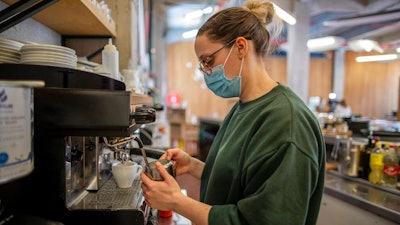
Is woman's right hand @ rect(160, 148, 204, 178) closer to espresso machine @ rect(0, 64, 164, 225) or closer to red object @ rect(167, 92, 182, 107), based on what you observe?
espresso machine @ rect(0, 64, 164, 225)

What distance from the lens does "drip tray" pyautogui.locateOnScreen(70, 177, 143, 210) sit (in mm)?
883

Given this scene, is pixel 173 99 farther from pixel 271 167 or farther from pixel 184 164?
pixel 271 167

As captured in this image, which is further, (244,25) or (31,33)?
(31,33)

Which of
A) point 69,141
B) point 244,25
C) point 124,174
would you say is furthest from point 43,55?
point 244,25

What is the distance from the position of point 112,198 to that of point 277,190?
0.58 metres

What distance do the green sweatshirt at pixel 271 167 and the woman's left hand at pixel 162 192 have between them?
0.39 feet

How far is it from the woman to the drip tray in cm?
13

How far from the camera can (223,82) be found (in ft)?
3.22

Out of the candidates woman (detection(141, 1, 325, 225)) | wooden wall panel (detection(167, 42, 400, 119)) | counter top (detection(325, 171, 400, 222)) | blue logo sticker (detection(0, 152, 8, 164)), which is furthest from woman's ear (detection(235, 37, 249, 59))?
wooden wall panel (detection(167, 42, 400, 119))

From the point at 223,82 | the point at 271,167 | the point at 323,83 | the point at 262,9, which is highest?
the point at 323,83

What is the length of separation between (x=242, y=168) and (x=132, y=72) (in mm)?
1028

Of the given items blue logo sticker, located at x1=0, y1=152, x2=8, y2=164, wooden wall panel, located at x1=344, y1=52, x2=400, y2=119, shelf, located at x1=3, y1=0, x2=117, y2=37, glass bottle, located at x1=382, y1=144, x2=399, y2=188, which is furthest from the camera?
wooden wall panel, located at x1=344, y1=52, x2=400, y2=119

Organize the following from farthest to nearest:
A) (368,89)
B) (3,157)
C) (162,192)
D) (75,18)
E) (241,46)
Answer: (368,89) → (75,18) → (241,46) → (162,192) → (3,157)

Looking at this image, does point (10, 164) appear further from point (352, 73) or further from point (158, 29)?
point (352, 73)
